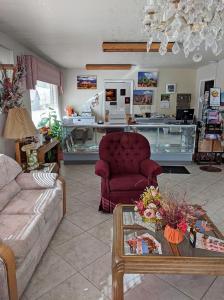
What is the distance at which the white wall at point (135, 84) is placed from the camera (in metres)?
7.02

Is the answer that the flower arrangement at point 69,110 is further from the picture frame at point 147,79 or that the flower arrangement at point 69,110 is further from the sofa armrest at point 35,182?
the sofa armrest at point 35,182

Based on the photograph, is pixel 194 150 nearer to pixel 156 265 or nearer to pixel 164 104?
pixel 164 104

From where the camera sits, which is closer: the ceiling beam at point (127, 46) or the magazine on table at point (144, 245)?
the magazine on table at point (144, 245)

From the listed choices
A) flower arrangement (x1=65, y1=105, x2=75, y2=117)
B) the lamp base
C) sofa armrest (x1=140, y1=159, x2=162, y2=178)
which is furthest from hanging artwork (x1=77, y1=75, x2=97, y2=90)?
sofa armrest (x1=140, y1=159, x2=162, y2=178)

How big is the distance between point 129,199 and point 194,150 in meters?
2.88

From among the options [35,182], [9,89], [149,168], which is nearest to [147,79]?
[149,168]

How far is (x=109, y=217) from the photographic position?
292 cm

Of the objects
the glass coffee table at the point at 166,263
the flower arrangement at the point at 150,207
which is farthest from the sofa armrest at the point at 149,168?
the glass coffee table at the point at 166,263

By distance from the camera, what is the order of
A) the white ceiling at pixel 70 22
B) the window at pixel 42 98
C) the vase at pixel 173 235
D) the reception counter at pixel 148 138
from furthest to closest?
the reception counter at pixel 148 138
the window at pixel 42 98
the white ceiling at pixel 70 22
the vase at pixel 173 235

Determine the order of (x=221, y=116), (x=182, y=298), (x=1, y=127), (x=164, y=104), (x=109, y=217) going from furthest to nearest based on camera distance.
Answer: (x=164, y=104) → (x=221, y=116) → (x=1, y=127) → (x=109, y=217) → (x=182, y=298)

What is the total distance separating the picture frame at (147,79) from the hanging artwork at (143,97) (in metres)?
0.18

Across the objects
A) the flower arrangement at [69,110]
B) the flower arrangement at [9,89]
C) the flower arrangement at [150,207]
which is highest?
the flower arrangement at [9,89]

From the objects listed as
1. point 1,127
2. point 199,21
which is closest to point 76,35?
point 1,127

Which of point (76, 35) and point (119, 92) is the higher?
point (76, 35)
